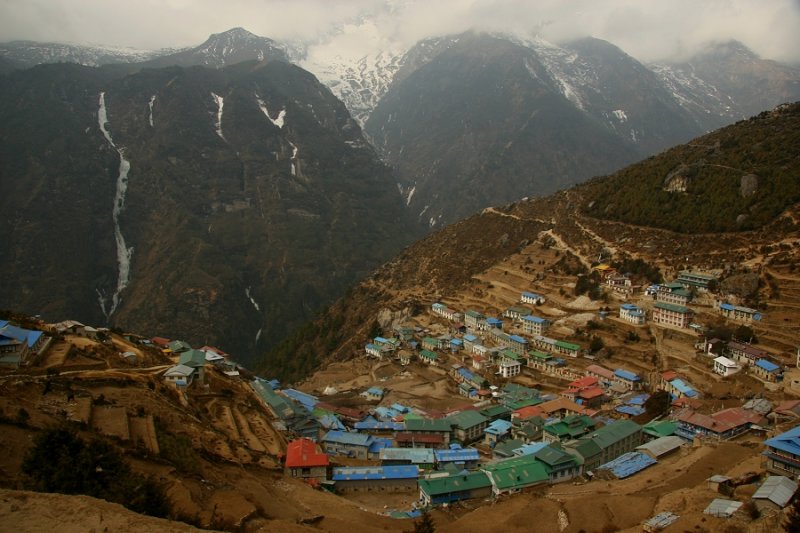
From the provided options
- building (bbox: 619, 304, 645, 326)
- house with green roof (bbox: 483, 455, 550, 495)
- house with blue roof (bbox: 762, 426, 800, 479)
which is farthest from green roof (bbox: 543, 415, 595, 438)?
building (bbox: 619, 304, 645, 326)

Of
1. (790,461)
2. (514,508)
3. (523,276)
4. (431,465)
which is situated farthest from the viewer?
(523,276)

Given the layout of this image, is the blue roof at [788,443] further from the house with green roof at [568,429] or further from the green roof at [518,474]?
the house with green roof at [568,429]

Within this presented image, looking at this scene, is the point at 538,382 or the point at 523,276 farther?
the point at 523,276

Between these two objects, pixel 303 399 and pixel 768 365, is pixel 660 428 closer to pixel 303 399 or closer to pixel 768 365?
pixel 768 365

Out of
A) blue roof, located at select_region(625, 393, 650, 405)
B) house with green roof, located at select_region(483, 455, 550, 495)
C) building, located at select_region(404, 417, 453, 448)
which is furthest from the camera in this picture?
blue roof, located at select_region(625, 393, 650, 405)

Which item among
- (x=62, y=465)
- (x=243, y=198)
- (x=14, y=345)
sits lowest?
(x=243, y=198)

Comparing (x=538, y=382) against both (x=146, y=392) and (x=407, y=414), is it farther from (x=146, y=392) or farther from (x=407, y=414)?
(x=146, y=392)

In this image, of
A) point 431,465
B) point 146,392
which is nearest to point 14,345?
point 146,392

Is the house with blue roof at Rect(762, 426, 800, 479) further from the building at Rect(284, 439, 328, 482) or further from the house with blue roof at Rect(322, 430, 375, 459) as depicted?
the house with blue roof at Rect(322, 430, 375, 459)
